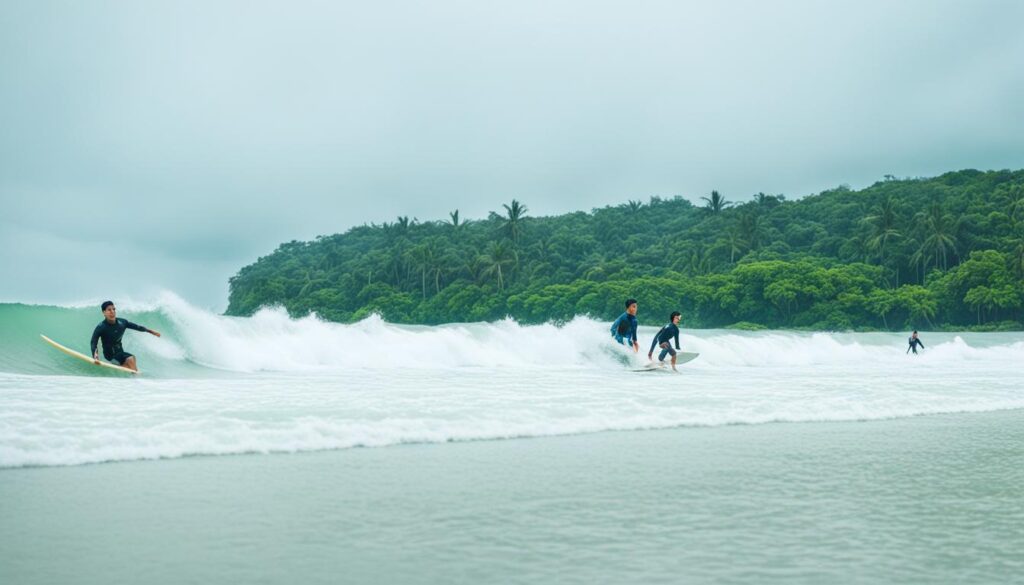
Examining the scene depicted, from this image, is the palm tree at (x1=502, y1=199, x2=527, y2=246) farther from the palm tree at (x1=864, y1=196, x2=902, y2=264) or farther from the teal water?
the teal water

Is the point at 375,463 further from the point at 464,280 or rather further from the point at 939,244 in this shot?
the point at 464,280

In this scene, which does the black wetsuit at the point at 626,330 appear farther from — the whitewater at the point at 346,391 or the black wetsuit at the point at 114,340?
the black wetsuit at the point at 114,340

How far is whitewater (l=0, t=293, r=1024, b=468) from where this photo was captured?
31.3ft

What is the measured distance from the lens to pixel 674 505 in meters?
6.53

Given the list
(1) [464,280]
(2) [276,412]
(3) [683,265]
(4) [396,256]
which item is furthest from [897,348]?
(4) [396,256]

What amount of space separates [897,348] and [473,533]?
43169 mm

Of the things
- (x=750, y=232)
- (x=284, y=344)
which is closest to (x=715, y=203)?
(x=750, y=232)

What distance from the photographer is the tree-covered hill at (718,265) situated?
78438 mm

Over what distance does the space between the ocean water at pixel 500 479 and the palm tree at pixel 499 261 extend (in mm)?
85291

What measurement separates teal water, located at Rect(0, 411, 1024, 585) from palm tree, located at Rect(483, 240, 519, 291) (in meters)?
92.3

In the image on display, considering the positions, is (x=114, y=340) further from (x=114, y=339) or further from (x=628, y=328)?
(x=628, y=328)

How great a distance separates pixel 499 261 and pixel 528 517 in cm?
9720

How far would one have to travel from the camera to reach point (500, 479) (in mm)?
7727

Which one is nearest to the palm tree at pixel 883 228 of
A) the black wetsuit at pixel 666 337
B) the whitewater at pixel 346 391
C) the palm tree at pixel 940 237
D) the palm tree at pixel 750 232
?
the palm tree at pixel 940 237
